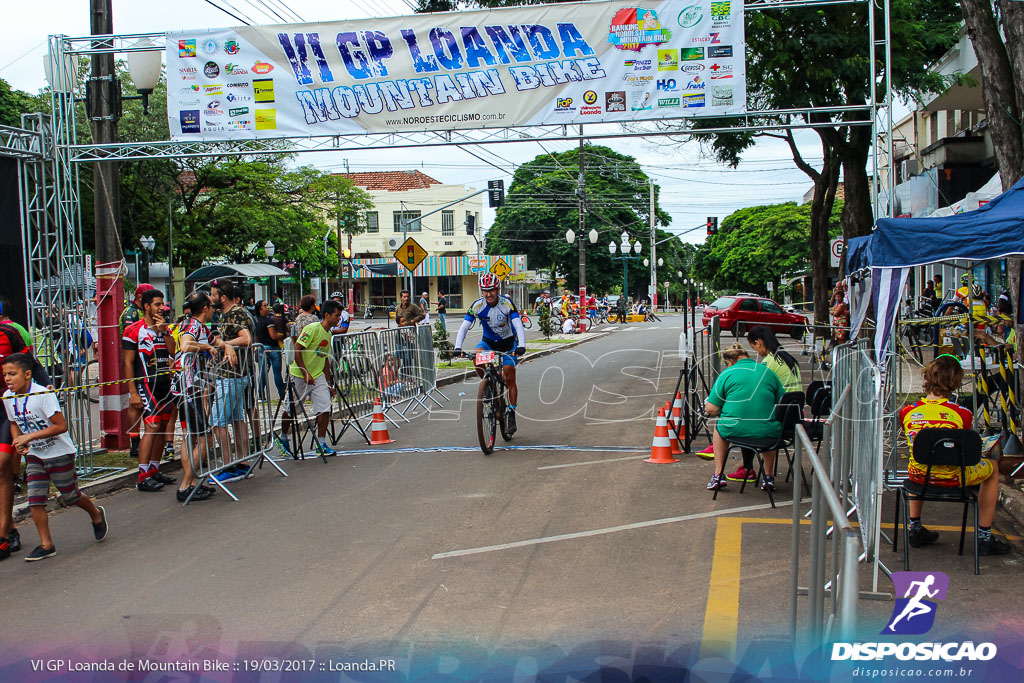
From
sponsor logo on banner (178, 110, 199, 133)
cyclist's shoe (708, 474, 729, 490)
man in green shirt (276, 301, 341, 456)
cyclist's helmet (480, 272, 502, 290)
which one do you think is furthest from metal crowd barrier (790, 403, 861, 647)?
sponsor logo on banner (178, 110, 199, 133)

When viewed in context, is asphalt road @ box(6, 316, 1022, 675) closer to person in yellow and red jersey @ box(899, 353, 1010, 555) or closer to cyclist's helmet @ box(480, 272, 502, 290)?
person in yellow and red jersey @ box(899, 353, 1010, 555)

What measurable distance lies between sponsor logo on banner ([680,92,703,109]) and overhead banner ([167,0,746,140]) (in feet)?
0.05

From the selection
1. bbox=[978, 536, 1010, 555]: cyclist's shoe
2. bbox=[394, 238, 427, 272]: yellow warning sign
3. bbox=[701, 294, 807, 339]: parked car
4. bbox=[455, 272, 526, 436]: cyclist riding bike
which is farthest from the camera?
bbox=[701, 294, 807, 339]: parked car

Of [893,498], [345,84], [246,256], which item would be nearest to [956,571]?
[893,498]

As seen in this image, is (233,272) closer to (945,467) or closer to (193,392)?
(193,392)

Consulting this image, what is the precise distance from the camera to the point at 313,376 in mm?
10438

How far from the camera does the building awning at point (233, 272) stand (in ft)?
109

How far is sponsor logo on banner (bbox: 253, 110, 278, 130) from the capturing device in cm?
1263

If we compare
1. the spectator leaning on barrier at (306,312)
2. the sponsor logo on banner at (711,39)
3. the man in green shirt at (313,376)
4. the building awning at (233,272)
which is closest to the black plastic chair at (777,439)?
the man in green shirt at (313,376)

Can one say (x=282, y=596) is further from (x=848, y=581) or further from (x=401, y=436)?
(x=401, y=436)

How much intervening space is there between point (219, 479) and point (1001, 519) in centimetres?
733

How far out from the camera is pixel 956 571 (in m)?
5.93

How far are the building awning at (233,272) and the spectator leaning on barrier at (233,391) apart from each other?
21698 millimetres

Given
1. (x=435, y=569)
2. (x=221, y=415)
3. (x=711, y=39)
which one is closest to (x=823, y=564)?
(x=435, y=569)
